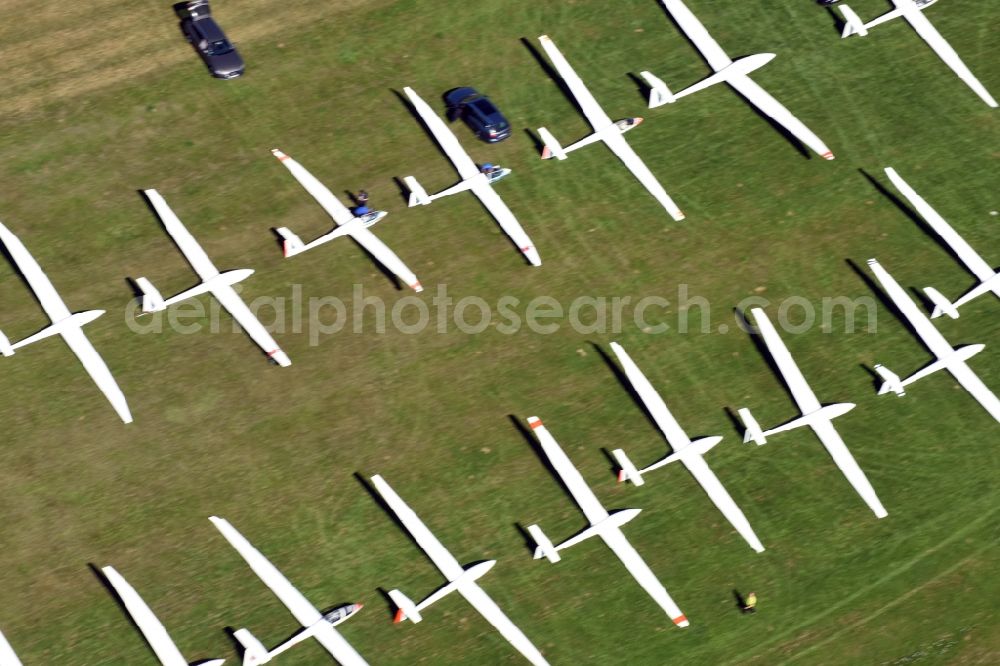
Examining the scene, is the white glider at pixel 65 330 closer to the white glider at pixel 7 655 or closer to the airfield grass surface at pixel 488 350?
the airfield grass surface at pixel 488 350

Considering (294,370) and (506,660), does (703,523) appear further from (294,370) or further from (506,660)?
(294,370)

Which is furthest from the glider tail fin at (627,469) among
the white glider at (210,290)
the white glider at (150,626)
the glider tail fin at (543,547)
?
the white glider at (150,626)

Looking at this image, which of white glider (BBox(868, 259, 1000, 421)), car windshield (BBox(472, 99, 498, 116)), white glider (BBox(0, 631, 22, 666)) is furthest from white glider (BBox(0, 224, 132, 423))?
white glider (BBox(868, 259, 1000, 421))

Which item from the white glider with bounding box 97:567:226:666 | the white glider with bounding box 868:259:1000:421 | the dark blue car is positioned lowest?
the white glider with bounding box 868:259:1000:421

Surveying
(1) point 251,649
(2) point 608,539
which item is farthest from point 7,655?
(2) point 608,539

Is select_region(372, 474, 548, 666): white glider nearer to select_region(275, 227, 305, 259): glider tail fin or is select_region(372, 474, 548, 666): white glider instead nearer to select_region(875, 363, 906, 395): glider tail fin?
select_region(275, 227, 305, 259): glider tail fin

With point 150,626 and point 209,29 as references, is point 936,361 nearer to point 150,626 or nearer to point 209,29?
point 150,626
